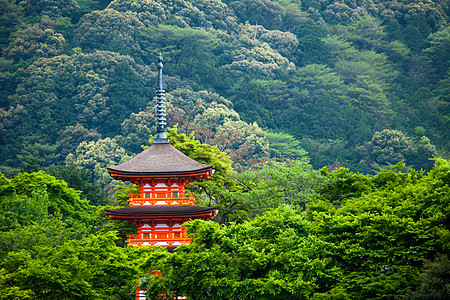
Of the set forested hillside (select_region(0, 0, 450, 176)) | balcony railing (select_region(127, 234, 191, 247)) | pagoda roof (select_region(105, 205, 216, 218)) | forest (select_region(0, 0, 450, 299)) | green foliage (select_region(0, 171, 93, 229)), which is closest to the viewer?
pagoda roof (select_region(105, 205, 216, 218))

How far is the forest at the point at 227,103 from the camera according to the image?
100ft

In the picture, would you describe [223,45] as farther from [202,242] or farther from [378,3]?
[202,242]

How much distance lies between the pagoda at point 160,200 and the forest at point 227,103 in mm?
1546

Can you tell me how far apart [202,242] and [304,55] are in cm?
5915

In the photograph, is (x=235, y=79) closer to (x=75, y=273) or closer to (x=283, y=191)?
(x=283, y=191)

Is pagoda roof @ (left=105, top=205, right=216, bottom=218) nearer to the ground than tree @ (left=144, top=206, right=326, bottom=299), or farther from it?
farther from it

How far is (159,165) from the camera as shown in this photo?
2389 centimetres

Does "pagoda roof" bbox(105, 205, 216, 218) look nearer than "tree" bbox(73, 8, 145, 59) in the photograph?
Yes

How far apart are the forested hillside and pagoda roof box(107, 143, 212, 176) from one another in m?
31.6

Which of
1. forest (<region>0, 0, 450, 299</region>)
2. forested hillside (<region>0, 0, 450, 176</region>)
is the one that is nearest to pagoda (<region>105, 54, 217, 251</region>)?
forest (<region>0, 0, 450, 299</region>)

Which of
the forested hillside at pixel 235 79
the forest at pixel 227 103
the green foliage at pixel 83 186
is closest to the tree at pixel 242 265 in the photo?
the forest at pixel 227 103

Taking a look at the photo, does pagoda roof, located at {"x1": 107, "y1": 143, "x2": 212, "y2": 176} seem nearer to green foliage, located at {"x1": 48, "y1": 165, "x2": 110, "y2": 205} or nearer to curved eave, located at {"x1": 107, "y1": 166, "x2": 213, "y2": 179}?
curved eave, located at {"x1": 107, "y1": 166, "x2": 213, "y2": 179}

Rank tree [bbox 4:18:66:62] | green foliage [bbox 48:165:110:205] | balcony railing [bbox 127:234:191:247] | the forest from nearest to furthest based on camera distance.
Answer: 1. balcony railing [bbox 127:234:191:247]
2. the forest
3. green foliage [bbox 48:165:110:205]
4. tree [bbox 4:18:66:62]

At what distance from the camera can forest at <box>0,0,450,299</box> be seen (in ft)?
100
